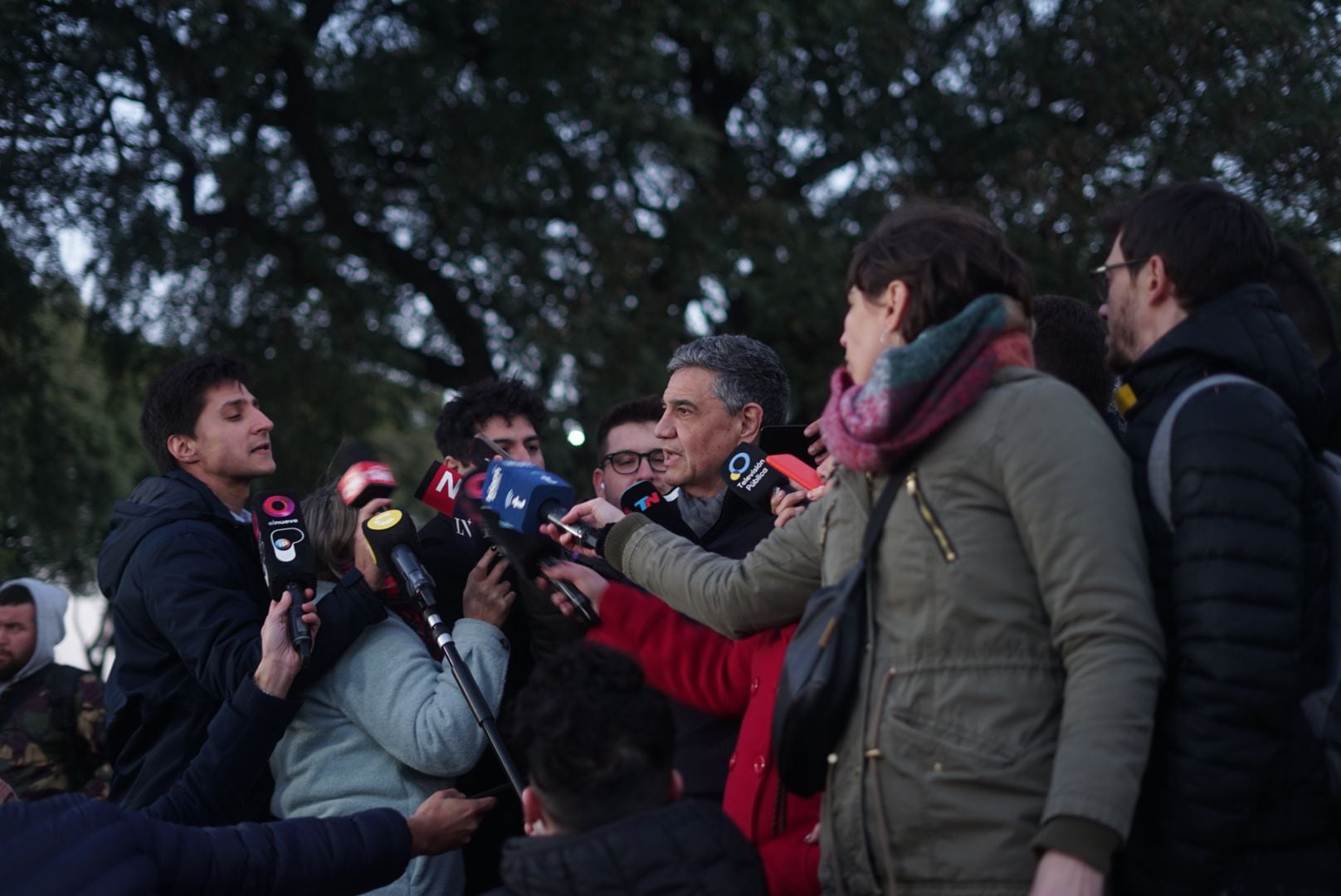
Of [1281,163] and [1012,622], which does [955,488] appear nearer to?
[1012,622]

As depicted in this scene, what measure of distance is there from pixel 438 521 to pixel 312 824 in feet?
5.15

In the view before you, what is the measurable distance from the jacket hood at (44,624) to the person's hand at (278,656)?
291cm

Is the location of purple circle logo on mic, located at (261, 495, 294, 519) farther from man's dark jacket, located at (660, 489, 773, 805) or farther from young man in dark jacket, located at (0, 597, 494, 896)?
man's dark jacket, located at (660, 489, 773, 805)

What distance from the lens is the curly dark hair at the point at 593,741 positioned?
2617 mm

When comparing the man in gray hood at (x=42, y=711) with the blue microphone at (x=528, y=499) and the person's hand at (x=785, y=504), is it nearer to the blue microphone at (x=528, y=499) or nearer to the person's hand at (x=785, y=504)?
the blue microphone at (x=528, y=499)

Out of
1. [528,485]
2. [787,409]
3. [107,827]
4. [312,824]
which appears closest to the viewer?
[107,827]

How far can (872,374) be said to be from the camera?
8.39ft

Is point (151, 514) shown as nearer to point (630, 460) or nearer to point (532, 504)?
point (532, 504)

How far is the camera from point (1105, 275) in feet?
9.70

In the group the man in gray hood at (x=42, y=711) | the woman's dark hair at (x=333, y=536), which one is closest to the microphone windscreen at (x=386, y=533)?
the woman's dark hair at (x=333, y=536)

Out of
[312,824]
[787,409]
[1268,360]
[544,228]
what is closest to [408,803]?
[312,824]

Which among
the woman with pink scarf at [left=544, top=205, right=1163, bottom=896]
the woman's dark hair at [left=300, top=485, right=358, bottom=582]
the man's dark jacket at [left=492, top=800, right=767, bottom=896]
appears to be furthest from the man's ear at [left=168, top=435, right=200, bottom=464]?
the woman with pink scarf at [left=544, top=205, right=1163, bottom=896]

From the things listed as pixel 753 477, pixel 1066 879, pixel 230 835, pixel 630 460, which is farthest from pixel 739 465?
pixel 630 460

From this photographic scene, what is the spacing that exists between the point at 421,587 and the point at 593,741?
1.38 meters
